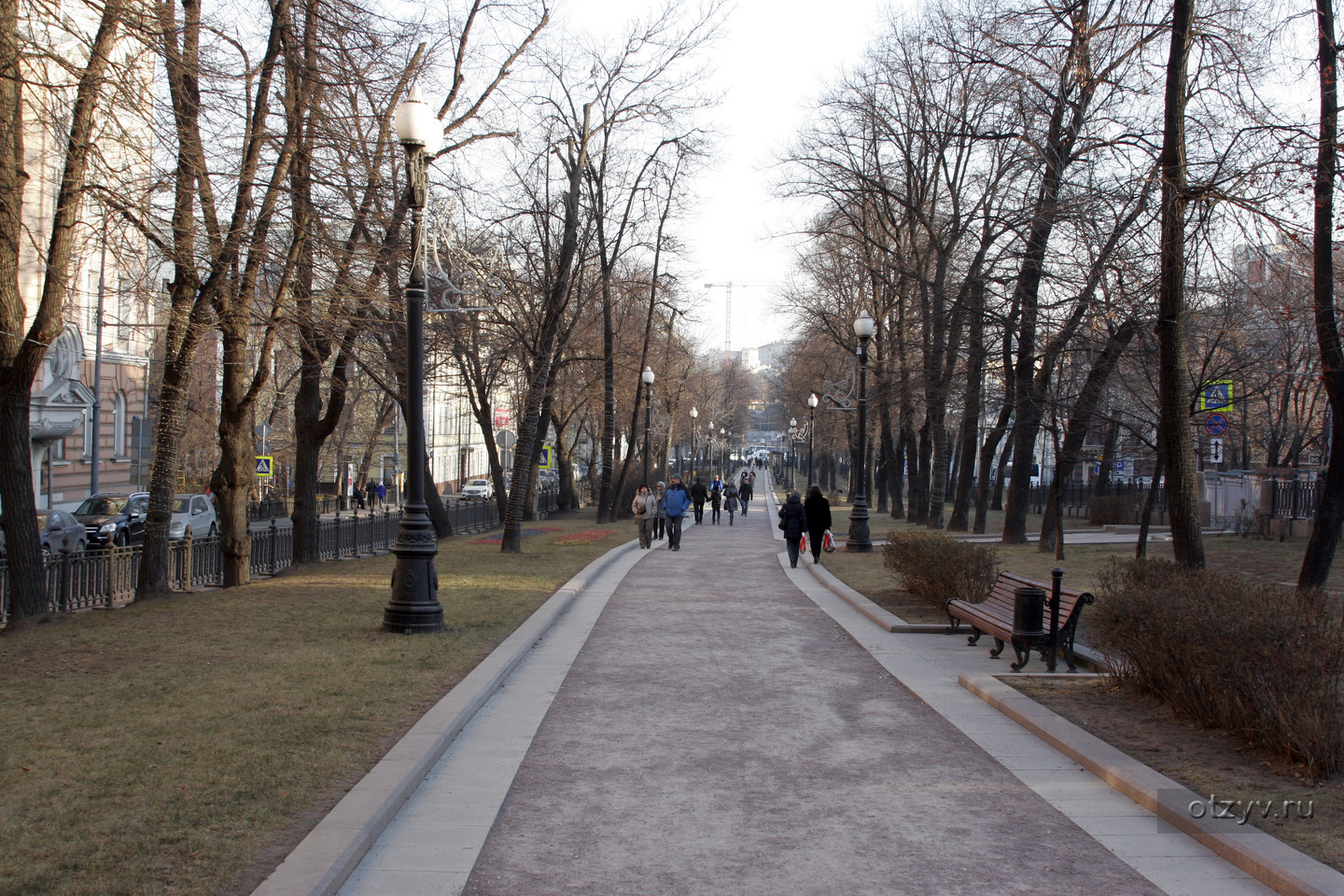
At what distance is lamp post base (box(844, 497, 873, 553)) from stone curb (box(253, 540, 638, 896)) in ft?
49.3

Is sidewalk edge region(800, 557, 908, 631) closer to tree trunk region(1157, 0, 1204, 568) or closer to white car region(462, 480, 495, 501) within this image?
tree trunk region(1157, 0, 1204, 568)

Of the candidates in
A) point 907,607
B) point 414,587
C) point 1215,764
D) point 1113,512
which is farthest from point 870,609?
point 1113,512

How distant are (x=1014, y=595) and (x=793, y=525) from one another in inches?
419

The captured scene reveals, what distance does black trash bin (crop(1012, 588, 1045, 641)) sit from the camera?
9.27 m

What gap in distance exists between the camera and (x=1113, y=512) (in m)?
33.1

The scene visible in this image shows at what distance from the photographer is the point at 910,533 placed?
14.8 meters

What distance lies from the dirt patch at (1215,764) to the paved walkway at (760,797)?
377mm

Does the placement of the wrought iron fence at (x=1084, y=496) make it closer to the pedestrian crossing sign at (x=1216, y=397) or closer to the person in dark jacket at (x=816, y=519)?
the pedestrian crossing sign at (x=1216, y=397)

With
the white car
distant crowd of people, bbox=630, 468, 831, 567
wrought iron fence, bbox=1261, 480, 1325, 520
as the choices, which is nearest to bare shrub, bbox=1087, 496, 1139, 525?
wrought iron fence, bbox=1261, 480, 1325, 520

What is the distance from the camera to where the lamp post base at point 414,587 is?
10742mm

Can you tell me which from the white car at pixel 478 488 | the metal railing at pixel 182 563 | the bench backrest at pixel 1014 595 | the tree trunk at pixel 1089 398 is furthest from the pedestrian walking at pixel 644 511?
the white car at pixel 478 488

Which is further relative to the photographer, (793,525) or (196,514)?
(196,514)

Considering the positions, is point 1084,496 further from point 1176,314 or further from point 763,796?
point 763,796

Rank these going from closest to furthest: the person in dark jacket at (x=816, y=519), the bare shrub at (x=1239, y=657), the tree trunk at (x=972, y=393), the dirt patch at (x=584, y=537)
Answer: the bare shrub at (x=1239, y=657) → the person in dark jacket at (x=816, y=519) → the tree trunk at (x=972, y=393) → the dirt patch at (x=584, y=537)
